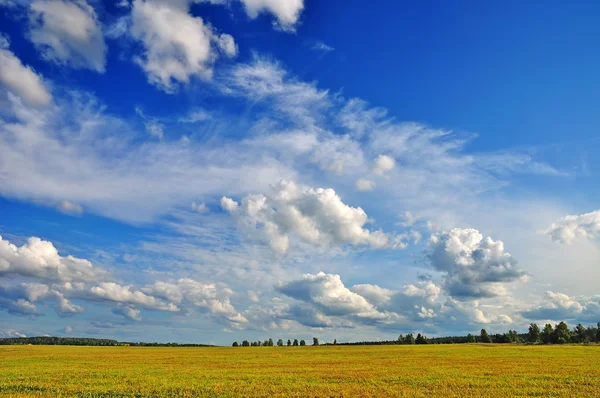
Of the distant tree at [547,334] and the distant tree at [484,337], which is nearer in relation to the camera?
the distant tree at [547,334]

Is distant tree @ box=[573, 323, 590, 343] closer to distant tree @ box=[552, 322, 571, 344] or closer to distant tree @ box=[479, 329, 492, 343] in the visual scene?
distant tree @ box=[552, 322, 571, 344]

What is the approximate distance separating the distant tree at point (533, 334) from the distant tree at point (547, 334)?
3714 millimetres

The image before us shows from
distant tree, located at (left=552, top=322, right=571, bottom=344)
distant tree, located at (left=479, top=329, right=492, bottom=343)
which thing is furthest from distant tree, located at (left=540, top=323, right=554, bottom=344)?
distant tree, located at (left=479, top=329, right=492, bottom=343)

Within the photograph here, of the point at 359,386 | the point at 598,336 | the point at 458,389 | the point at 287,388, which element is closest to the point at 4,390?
the point at 287,388

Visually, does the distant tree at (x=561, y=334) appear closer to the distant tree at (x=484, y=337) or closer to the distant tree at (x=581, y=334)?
the distant tree at (x=581, y=334)

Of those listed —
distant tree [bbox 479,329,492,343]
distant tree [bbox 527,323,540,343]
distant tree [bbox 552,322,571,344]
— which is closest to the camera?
distant tree [bbox 552,322,571,344]

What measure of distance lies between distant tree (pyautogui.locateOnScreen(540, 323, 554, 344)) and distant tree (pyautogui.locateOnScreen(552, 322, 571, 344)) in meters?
2.54

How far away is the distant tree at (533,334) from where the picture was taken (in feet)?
569

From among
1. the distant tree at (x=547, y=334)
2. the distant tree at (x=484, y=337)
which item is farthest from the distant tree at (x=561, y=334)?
the distant tree at (x=484, y=337)

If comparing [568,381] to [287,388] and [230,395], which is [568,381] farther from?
[230,395]

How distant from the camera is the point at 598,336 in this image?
6270 inches

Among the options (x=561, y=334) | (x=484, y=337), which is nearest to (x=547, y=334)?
(x=561, y=334)

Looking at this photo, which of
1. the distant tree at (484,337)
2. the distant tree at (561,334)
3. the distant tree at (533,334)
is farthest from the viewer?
the distant tree at (484,337)

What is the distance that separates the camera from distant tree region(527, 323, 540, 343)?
569 ft
